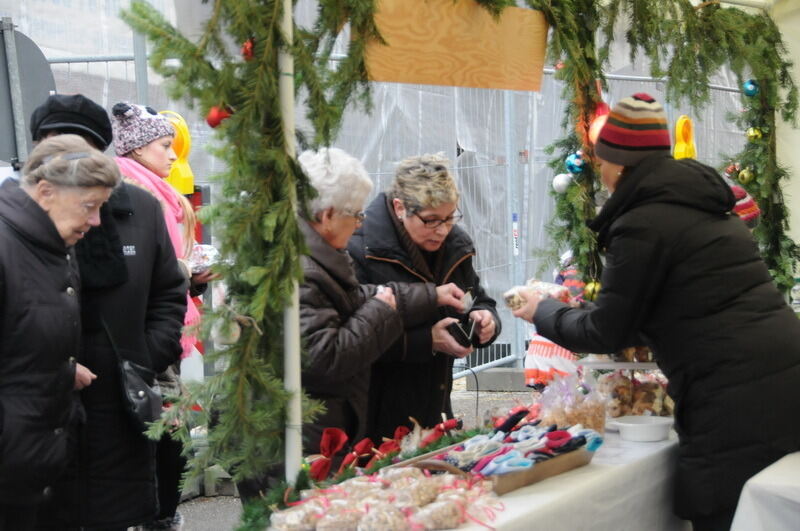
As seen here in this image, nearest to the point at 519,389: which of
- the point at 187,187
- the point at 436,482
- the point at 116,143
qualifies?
the point at 187,187

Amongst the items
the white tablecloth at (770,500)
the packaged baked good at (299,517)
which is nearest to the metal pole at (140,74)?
the packaged baked good at (299,517)

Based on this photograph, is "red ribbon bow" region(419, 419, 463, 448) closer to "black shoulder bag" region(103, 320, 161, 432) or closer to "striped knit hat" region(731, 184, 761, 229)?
"black shoulder bag" region(103, 320, 161, 432)

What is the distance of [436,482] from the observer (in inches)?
89.4

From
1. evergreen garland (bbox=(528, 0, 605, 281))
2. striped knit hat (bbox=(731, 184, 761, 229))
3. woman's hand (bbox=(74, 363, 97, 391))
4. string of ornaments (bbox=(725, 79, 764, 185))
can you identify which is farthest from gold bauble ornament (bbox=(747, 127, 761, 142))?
woman's hand (bbox=(74, 363, 97, 391))

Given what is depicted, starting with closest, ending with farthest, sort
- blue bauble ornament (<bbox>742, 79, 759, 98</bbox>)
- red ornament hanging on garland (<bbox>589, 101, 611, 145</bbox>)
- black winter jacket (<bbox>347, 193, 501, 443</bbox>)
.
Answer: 1. black winter jacket (<bbox>347, 193, 501, 443</bbox>)
2. red ornament hanging on garland (<bbox>589, 101, 611, 145</bbox>)
3. blue bauble ornament (<bbox>742, 79, 759, 98</bbox>)

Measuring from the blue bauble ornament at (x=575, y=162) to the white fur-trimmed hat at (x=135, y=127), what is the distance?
166 cm

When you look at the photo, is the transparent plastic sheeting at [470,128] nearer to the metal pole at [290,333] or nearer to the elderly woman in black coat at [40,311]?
the elderly woman in black coat at [40,311]

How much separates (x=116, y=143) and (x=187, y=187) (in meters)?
1.27

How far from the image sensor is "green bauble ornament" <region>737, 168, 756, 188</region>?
549cm

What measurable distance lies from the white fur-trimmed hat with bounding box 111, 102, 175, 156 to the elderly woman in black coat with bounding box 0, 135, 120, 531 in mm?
1382

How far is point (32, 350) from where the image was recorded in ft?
7.92

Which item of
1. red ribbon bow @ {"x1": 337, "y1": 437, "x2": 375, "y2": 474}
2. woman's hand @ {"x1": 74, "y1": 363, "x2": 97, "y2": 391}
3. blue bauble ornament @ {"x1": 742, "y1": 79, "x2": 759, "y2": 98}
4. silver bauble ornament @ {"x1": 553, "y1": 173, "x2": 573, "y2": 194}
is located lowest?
red ribbon bow @ {"x1": 337, "y1": 437, "x2": 375, "y2": 474}

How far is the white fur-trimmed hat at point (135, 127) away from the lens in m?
3.95

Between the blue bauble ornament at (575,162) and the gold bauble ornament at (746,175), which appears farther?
the gold bauble ornament at (746,175)
